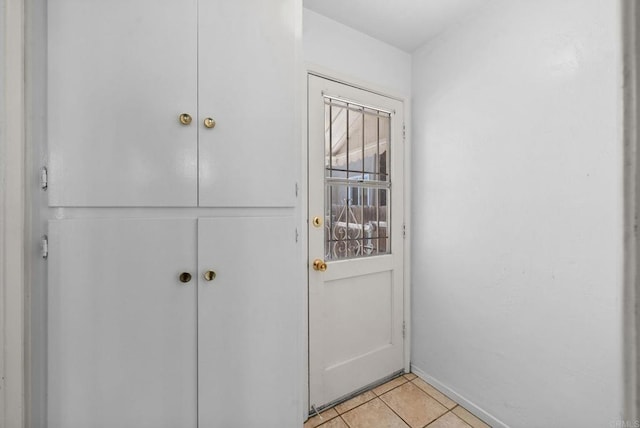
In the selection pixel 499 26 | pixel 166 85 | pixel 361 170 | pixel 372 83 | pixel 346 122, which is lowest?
pixel 361 170

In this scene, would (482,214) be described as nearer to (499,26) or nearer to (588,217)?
(588,217)

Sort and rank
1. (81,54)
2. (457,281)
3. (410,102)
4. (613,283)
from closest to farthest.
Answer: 1. (81,54)
2. (613,283)
3. (457,281)
4. (410,102)

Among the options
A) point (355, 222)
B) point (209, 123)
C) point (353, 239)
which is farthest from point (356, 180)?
point (209, 123)

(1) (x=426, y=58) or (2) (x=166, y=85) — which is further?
(1) (x=426, y=58)

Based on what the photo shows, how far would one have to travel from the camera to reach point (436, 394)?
1692 millimetres

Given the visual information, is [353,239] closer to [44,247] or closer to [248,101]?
[248,101]

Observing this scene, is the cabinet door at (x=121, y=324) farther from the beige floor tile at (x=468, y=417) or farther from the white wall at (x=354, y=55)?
the beige floor tile at (x=468, y=417)

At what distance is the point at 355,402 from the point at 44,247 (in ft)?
5.74

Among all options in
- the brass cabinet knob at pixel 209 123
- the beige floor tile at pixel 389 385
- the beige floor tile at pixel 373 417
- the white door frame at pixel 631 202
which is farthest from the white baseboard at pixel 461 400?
the brass cabinet knob at pixel 209 123

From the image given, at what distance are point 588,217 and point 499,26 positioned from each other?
1125mm

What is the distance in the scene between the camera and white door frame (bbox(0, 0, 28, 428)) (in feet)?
2.16

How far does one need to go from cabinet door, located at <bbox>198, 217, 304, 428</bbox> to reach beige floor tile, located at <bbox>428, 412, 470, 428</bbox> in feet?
3.18

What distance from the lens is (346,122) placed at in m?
1.70

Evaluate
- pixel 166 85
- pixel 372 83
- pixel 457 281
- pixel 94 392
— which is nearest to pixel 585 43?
pixel 372 83
